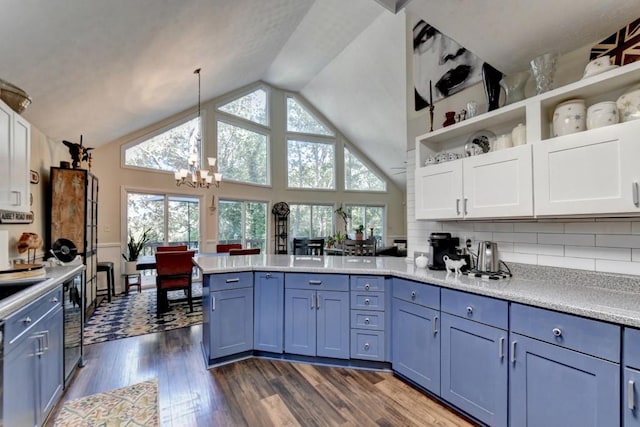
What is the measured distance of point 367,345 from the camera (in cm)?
249

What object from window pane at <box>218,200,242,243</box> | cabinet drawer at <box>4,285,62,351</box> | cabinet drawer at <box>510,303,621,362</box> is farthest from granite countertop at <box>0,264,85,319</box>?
window pane at <box>218,200,242,243</box>

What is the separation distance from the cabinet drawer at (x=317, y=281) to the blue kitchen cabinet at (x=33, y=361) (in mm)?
1623

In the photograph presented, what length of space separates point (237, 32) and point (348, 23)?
2495 mm

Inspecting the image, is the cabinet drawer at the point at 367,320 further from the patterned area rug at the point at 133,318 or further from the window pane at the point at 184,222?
the window pane at the point at 184,222

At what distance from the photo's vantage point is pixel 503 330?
1.65m

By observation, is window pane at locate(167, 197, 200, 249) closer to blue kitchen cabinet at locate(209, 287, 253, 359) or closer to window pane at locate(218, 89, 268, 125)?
window pane at locate(218, 89, 268, 125)

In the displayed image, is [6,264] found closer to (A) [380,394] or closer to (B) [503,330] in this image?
(A) [380,394]

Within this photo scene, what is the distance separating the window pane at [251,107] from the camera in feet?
24.1

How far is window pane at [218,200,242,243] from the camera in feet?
22.9

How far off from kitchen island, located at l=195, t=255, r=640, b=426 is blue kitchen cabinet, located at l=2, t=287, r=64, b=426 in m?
1.00

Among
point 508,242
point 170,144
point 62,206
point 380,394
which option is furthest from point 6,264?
point 170,144

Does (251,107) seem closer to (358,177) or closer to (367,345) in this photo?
(358,177)

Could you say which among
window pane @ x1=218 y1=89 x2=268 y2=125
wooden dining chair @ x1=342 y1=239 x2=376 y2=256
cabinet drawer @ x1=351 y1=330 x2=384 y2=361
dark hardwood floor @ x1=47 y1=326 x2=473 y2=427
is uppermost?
window pane @ x1=218 y1=89 x2=268 y2=125

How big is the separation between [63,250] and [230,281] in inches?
60.8
